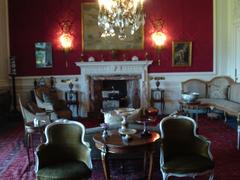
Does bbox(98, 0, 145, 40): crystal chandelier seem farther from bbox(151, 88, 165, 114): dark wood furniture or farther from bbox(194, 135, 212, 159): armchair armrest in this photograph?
bbox(151, 88, 165, 114): dark wood furniture

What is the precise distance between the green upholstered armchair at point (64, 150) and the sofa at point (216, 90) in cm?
519

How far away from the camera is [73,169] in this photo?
390 centimetres

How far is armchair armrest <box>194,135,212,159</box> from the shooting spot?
4.27 meters

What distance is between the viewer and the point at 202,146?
171 inches

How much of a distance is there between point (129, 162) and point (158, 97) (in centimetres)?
502

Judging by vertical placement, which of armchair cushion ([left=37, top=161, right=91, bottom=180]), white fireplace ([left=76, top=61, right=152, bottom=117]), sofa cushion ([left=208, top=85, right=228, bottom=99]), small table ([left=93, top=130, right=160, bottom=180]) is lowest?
armchair cushion ([left=37, top=161, right=91, bottom=180])

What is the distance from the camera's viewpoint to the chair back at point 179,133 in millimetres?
4418

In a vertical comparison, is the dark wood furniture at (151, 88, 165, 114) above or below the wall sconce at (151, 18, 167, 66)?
below

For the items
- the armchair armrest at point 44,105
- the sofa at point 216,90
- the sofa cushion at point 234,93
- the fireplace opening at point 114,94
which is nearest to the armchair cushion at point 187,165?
the sofa at point 216,90

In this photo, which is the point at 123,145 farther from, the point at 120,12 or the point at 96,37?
A: the point at 96,37

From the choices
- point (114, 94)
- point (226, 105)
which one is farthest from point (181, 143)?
point (114, 94)

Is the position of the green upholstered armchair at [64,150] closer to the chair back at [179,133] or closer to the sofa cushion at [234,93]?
the chair back at [179,133]

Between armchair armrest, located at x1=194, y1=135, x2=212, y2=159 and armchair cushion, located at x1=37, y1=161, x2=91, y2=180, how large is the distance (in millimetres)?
1478

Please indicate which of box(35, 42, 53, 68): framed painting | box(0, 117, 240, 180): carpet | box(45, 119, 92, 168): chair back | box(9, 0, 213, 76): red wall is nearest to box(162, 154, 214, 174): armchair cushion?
box(0, 117, 240, 180): carpet
